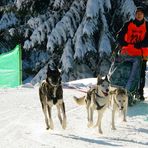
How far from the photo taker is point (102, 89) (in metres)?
7.10

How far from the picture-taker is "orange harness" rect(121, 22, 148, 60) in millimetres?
8922

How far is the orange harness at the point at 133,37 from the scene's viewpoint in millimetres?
8922

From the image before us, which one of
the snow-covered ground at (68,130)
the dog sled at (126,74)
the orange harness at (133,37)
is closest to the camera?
the snow-covered ground at (68,130)

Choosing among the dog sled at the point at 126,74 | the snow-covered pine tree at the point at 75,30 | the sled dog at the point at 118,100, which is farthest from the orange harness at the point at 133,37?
the snow-covered pine tree at the point at 75,30

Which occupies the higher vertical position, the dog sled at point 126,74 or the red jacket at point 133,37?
the red jacket at point 133,37

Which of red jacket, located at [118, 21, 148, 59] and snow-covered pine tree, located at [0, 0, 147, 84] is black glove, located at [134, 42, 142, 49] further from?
snow-covered pine tree, located at [0, 0, 147, 84]

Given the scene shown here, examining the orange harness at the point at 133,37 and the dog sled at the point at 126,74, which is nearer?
the dog sled at the point at 126,74

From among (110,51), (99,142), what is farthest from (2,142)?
(110,51)

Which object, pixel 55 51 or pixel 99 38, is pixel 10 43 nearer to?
pixel 55 51

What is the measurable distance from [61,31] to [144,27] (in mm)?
7993

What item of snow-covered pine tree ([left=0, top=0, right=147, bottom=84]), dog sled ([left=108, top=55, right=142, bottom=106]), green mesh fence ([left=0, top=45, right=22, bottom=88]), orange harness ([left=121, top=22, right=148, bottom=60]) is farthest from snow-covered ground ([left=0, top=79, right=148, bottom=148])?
snow-covered pine tree ([left=0, top=0, right=147, bottom=84])

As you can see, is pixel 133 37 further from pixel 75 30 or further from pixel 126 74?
pixel 75 30

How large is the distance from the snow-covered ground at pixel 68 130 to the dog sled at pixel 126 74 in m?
0.42

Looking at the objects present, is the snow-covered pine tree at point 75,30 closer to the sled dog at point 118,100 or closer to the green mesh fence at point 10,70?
the green mesh fence at point 10,70
